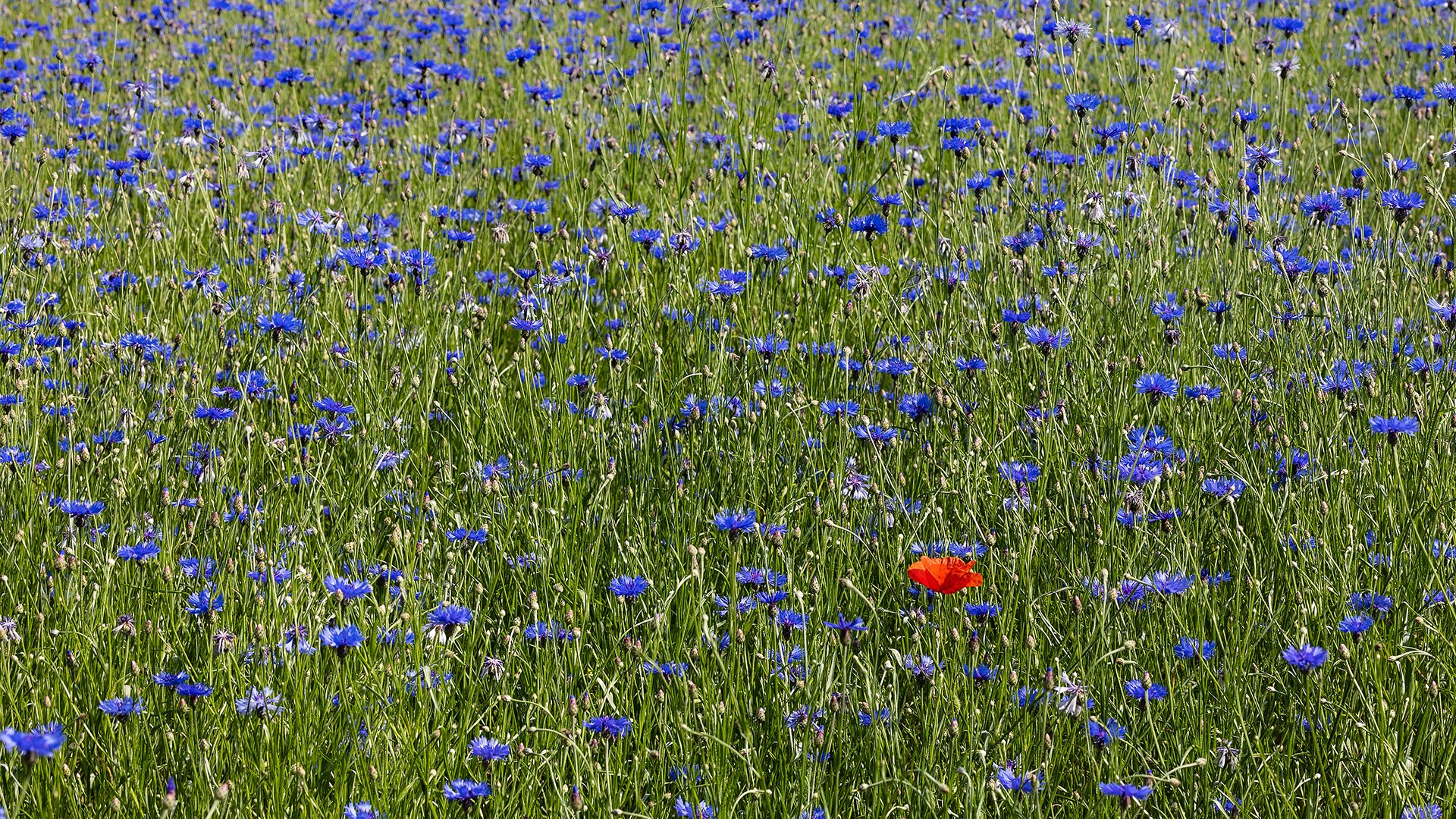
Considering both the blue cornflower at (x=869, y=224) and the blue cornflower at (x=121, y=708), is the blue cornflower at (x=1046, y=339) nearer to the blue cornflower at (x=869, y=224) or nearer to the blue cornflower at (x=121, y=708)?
the blue cornflower at (x=869, y=224)

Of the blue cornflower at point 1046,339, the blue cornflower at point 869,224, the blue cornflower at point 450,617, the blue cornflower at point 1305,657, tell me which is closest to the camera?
the blue cornflower at point 1305,657

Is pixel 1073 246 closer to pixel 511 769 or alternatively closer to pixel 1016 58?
pixel 511 769

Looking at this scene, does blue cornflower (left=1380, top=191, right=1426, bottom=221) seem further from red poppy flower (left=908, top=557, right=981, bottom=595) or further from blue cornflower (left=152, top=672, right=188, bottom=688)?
blue cornflower (left=152, top=672, right=188, bottom=688)

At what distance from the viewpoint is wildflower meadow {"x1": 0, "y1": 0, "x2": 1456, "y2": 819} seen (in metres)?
1.90

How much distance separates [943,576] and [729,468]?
800 mm

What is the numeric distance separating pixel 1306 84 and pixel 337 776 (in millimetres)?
5017

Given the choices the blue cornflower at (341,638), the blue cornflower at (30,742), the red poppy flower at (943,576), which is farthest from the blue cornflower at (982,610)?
the blue cornflower at (30,742)

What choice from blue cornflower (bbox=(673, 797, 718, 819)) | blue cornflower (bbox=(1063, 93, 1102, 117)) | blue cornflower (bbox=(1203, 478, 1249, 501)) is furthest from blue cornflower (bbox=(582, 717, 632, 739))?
blue cornflower (bbox=(1063, 93, 1102, 117))

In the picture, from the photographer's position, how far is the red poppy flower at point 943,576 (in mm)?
1898

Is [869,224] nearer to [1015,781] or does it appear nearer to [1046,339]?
[1046,339]

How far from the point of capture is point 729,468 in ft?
8.71

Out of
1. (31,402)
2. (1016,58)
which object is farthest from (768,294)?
(1016,58)

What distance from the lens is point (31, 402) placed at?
2840 mm

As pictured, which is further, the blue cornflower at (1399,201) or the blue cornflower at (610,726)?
the blue cornflower at (1399,201)
